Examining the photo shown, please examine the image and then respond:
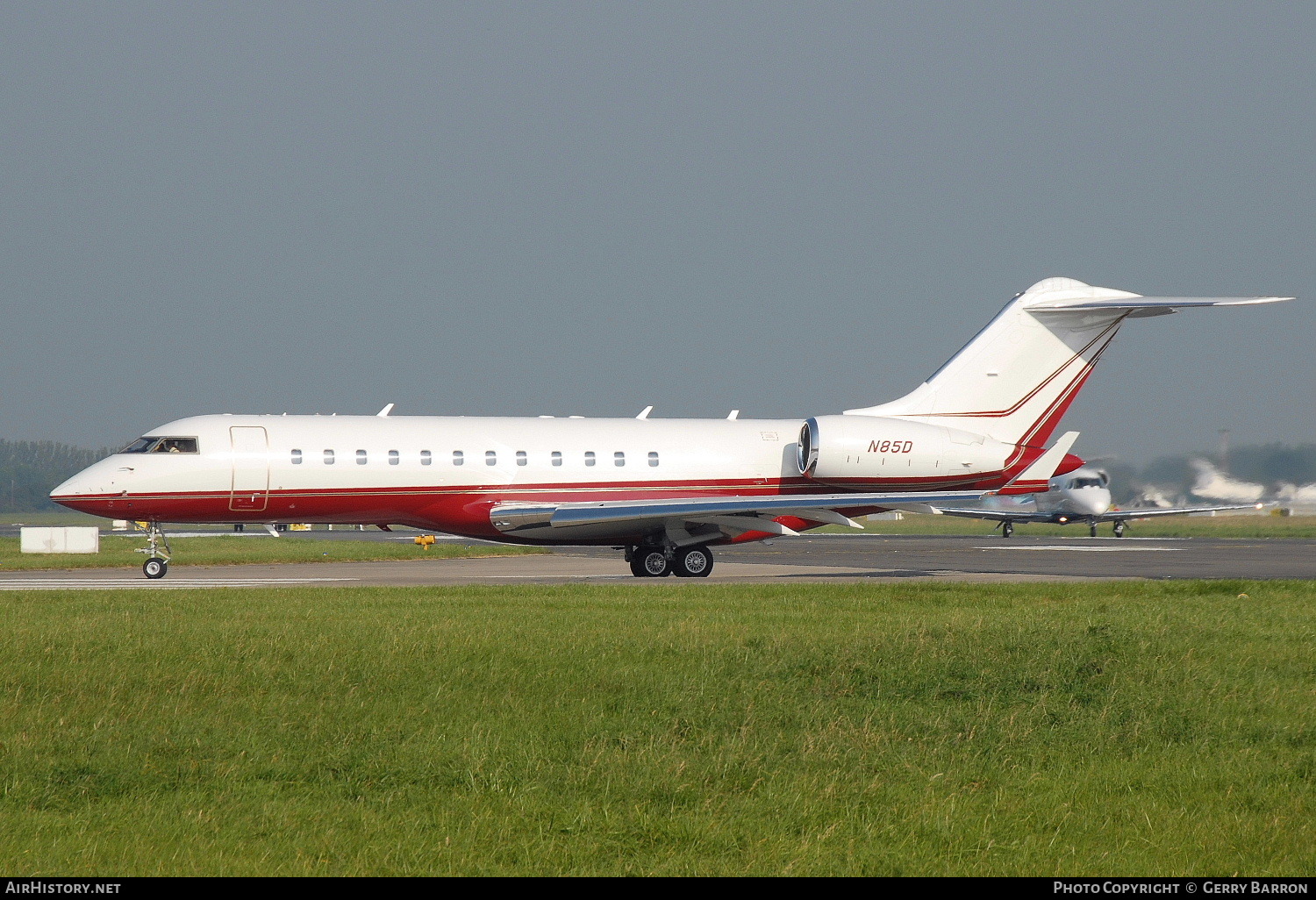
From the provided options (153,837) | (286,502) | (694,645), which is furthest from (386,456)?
(153,837)

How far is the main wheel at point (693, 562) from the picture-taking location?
27.5 meters

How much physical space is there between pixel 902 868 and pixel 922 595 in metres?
13.0

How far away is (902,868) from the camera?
5.95m

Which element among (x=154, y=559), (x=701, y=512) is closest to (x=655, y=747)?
(x=701, y=512)

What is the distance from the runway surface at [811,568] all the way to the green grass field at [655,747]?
Answer: 36.8 ft

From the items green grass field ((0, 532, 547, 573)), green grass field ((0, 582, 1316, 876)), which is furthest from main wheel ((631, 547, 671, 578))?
green grass field ((0, 582, 1316, 876))

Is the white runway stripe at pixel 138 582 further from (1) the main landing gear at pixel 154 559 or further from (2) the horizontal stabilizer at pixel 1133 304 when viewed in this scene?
(2) the horizontal stabilizer at pixel 1133 304

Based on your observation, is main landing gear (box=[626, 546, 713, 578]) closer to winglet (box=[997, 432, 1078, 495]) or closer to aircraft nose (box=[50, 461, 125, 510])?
winglet (box=[997, 432, 1078, 495])

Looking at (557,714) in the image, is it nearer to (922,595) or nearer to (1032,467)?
(922,595)

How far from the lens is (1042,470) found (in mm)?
28750

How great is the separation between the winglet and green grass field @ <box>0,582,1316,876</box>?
45.6ft

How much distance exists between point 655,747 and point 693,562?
19476 mm

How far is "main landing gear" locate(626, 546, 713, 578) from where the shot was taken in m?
27.5

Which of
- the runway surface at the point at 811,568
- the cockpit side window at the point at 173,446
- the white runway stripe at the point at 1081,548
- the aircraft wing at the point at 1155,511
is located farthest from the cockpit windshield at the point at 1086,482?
the cockpit side window at the point at 173,446
